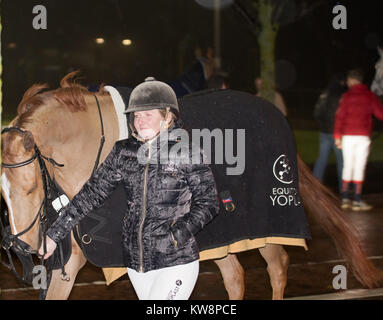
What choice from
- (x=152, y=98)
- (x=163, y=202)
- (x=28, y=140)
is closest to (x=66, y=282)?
(x=28, y=140)

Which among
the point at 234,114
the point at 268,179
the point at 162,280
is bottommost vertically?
the point at 162,280

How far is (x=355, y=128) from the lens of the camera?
403 inches

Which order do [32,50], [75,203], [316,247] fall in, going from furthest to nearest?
[32,50] → [316,247] → [75,203]

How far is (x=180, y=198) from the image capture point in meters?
3.72

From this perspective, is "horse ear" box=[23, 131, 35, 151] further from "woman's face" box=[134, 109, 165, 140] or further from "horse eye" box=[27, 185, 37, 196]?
"woman's face" box=[134, 109, 165, 140]

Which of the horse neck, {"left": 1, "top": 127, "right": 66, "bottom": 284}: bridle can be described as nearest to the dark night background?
the horse neck

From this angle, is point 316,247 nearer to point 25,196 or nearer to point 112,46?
point 25,196

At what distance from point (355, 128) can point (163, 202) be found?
7.08 metres

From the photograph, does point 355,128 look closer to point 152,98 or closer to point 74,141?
point 74,141

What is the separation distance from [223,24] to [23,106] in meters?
41.6

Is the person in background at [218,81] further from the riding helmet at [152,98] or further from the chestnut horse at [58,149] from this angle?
the riding helmet at [152,98]

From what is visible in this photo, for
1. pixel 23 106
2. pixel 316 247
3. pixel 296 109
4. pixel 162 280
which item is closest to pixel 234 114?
pixel 23 106

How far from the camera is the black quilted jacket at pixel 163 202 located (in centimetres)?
362

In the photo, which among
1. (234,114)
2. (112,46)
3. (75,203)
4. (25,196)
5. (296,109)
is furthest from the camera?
(112,46)
